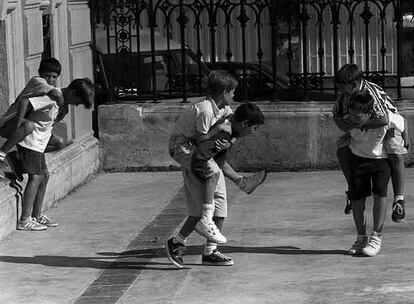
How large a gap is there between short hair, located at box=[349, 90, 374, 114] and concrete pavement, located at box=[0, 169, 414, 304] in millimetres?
1050

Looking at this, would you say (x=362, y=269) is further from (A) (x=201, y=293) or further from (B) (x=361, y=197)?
(A) (x=201, y=293)

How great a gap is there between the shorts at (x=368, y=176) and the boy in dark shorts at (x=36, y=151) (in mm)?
2265

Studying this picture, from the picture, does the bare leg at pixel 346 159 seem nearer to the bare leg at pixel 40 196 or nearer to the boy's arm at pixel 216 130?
the boy's arm at pixel 216 130

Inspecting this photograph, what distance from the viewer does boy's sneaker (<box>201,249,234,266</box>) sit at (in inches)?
323

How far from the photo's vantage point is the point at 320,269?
802 cm

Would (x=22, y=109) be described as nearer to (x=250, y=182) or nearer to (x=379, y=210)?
(x=250, y=182)

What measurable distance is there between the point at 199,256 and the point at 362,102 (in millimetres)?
1628

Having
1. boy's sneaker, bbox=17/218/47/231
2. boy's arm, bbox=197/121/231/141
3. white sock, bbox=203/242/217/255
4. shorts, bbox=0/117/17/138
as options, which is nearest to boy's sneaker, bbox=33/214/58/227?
boy's sneaker, bbox=17/218/47/231

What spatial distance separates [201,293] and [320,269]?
96 centimetres

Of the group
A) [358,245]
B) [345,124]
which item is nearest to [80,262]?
[358,245]

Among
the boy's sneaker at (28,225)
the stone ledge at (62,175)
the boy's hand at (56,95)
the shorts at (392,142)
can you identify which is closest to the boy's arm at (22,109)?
the boy's hand at (56,95)

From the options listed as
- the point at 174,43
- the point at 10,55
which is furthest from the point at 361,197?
the point at 174,43

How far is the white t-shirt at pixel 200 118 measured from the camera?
792 cm

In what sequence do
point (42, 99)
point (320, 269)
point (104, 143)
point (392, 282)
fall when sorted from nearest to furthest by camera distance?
point (392, 282) < point (320, 269) < point (42, 99) < point (104, 143)
